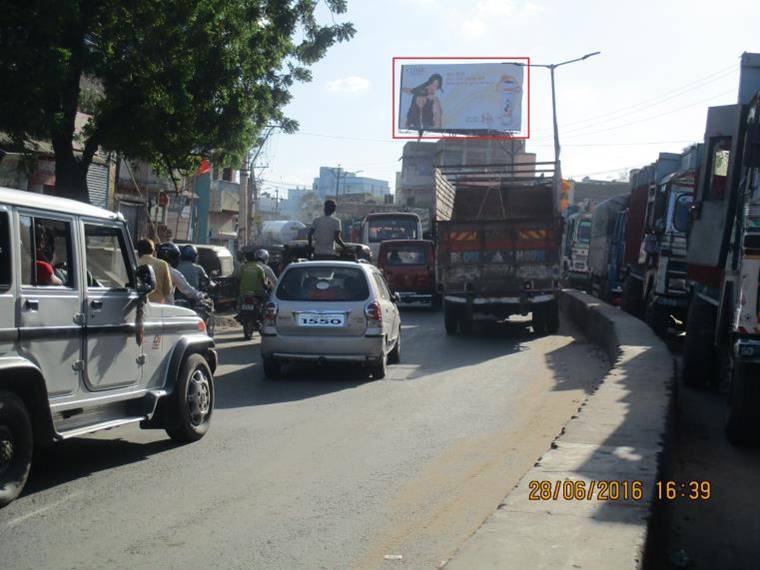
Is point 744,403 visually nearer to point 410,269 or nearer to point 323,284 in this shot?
point 323,284

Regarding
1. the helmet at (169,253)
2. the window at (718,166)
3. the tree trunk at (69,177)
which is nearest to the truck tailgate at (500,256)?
the tree trunk at (69,177)

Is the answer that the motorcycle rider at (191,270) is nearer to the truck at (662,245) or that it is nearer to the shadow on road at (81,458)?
the shadow on road at (81,458)

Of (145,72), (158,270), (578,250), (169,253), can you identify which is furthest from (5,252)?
(578,250)

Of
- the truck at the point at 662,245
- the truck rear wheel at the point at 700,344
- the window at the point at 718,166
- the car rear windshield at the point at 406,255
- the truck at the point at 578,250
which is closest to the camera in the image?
the window at the point at 718,166

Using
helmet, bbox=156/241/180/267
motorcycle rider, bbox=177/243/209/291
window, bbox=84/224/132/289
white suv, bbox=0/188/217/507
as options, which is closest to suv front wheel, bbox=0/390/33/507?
white suv, bbox=0/188/217/507

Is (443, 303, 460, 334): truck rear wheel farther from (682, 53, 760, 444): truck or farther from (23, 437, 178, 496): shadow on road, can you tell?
(23, 437, 178, 496): shadow on road

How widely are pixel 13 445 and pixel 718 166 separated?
8.51 m

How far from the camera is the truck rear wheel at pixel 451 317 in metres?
20.2

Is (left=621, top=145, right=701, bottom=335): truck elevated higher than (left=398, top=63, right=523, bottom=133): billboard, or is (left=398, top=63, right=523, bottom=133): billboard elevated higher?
(left=398, top=63, right=523, bottom=133): billboard

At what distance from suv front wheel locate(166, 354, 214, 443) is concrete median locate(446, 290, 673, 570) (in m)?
3.13

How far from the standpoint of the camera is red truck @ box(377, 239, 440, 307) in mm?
27484

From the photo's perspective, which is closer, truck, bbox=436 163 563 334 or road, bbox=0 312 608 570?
road, bbox=0 312 608 570

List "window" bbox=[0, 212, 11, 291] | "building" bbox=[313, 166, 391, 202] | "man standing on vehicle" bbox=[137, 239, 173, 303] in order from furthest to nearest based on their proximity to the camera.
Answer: "building" bbox=[313, 166, 391, 202] < "man standing on vehicle" bbox=[137, 239, 173, 303] < "window" bbox=[0, 212, 11, 291]
